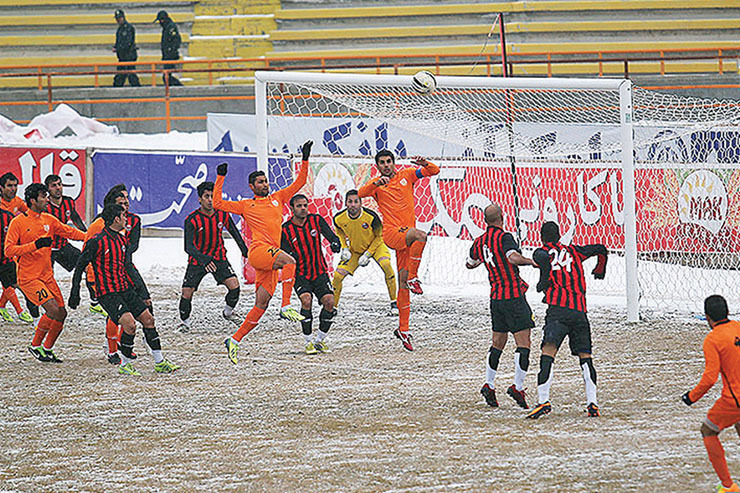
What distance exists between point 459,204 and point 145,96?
10028mm

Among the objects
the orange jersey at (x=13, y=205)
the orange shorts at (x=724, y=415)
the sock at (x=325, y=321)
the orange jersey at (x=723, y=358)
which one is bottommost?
the orange shorts at (x=724, y=415)

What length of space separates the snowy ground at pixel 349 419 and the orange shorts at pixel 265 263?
2.46 feet

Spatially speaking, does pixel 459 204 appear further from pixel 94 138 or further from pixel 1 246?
pixel 94 138

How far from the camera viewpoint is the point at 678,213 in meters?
13.8

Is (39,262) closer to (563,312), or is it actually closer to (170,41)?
(563,312)

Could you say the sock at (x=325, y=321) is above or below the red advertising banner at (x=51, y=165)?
below

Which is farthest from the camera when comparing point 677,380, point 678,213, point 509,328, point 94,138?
point 94,138

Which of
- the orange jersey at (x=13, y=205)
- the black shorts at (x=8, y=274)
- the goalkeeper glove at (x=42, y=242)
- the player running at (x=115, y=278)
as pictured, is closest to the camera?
the player running at (x=115, y=278)

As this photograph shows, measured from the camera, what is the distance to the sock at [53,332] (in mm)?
9070

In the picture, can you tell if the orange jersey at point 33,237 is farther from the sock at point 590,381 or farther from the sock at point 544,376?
the sock at point 590,381

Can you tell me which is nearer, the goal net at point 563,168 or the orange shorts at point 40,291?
the orange shorts at point 40,291

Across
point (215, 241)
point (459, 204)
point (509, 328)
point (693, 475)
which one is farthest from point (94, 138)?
point (693, 475)

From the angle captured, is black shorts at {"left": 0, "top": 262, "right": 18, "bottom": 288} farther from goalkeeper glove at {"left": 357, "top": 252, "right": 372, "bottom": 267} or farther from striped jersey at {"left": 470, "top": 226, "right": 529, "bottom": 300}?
striped jersey at {"left": 470, "top": 226, "right": 529, "bottom": 300}

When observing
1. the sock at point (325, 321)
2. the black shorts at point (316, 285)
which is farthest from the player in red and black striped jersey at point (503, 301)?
the black shorts at point (316, 285)
